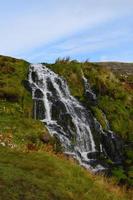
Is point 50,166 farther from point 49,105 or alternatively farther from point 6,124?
point 49,105

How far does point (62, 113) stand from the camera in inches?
1315

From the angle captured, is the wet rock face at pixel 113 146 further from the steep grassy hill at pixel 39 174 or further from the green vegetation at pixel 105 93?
the steep grassy hill at pixel 39 174

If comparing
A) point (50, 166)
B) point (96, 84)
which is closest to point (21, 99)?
point (96, 84)

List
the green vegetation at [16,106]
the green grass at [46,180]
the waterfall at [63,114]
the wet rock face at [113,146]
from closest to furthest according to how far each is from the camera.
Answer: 1. the green grass at [46,180]
2. the green vegetation at [16,106]
3. the waterfall at [63,114]
4. the wet rock face at [113,146]

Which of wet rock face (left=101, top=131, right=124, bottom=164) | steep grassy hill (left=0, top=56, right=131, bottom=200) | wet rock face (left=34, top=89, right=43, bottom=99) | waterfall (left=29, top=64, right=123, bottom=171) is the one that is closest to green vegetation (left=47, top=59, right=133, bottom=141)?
waterfall (left=29, top=64, right=123, bottom=171)

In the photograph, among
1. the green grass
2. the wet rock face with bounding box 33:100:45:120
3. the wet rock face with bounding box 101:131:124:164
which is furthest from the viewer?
the wet rock face with bounding box 33:100:45:120

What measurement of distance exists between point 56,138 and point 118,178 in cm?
458

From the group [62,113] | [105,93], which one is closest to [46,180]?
[62,113]

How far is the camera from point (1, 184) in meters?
16.1

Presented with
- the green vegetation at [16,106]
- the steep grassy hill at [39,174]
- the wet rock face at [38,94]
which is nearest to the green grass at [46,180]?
the steep grassy hill at [39,174]

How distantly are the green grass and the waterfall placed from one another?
9466 millimetres

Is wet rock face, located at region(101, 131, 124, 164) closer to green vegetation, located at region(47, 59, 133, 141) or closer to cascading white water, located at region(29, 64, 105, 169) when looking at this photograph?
green vegetation, located at region(47, 59, 133, 141)

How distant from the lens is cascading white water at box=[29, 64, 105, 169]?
30750mm

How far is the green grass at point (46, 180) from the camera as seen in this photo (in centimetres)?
1609
